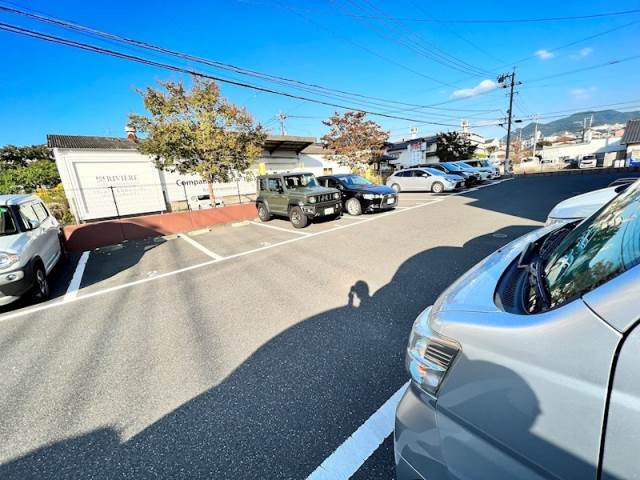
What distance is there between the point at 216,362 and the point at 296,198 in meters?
6.30

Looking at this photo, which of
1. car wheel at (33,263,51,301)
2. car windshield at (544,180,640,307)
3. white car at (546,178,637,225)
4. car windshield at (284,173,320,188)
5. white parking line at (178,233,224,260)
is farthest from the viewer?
car windshield at (284,173,320,188)

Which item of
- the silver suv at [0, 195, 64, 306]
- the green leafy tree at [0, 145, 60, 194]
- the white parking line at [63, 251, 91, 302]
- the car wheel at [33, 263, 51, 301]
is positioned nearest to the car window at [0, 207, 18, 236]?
the silver suv at [0, 195, 64, 306]

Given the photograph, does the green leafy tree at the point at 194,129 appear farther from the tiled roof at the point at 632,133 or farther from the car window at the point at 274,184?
the tiled roof at the point at 632,133

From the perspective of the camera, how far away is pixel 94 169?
1366cm

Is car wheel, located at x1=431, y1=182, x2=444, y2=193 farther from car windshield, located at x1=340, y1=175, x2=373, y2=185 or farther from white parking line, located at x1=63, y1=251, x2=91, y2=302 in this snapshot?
white parking line, located at x1=63, y1=251, x2=91, y2=302

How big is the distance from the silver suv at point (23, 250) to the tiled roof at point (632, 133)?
45317 mm

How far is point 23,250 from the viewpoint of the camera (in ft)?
13.4

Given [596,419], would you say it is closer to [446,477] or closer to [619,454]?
[619,454]

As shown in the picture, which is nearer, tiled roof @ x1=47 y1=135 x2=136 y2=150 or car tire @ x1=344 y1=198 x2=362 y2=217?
car tire @ x1=344 y1=198 x2=362 y2=217

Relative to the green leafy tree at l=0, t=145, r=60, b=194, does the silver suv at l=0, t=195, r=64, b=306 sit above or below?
Answer: below

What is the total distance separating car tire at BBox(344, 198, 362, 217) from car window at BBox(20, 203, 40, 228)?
7.84 meters

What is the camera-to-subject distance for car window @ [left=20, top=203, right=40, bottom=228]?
4713mm

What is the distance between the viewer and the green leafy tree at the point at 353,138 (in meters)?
21.6

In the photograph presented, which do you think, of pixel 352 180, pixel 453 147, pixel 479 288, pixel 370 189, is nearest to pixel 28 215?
pixel 479 288
